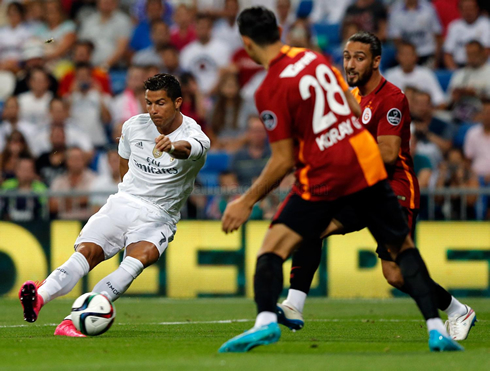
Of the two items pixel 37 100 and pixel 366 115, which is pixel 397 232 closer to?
pixel 366 115

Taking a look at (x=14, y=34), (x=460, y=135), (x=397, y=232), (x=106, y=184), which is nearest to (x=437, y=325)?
(x=397, y=232)

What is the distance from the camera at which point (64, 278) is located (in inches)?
270

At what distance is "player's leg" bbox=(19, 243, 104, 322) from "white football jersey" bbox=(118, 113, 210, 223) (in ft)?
2.26

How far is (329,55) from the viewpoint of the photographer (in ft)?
51.1

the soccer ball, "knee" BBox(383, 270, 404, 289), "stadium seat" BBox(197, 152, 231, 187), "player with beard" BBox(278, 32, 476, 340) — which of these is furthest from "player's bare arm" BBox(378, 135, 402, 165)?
"stadium seat" BBox(197, 152, 231, 187)

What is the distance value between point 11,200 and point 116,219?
5.13 m

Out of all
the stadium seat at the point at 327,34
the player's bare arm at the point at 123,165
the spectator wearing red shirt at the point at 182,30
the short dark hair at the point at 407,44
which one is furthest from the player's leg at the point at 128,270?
the stadium seat at the point at 327,34

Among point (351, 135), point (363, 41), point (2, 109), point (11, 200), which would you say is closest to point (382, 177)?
point (351, 135)

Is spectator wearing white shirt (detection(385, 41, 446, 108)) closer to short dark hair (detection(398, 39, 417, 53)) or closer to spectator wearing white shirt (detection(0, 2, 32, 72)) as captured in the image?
short dark hair (detection(398, 39, 417, 53))

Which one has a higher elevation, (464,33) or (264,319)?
(464,33)

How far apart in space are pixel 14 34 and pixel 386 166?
40.7ft

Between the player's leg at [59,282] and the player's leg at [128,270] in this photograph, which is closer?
the player's leg at [59,282]

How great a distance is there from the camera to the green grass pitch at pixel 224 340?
16.3ft

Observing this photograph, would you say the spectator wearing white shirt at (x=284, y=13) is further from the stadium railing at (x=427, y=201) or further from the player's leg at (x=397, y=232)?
the player's leg at (x=397, y=232)
